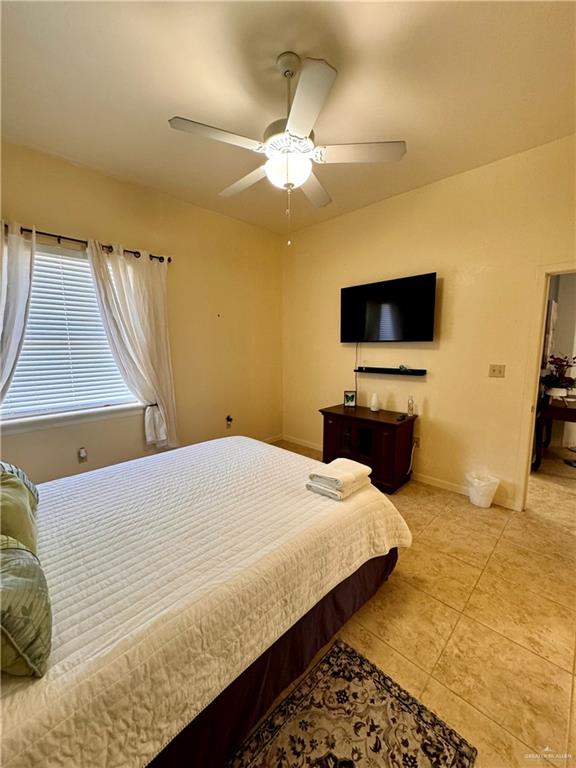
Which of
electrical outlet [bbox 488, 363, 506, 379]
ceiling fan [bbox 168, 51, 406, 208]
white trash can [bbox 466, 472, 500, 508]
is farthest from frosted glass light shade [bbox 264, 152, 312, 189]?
white trash can [bbox 466, 472, 500, 508]

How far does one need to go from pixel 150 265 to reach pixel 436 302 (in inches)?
106

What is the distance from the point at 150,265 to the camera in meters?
2.83

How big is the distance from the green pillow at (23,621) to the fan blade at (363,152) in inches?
81.5

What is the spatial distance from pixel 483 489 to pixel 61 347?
371 cm

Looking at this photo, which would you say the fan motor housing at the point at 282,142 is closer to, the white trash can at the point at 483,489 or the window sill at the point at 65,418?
the window sill at the point at 65,418

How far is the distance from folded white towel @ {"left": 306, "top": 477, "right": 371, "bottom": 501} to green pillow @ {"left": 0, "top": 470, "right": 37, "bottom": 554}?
47.1 inches

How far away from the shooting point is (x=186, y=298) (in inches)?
126

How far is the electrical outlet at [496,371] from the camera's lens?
2570mm

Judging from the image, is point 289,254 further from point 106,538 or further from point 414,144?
point 106,538

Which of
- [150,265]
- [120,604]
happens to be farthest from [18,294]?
[120,604]

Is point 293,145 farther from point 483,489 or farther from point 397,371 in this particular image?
point 483,489

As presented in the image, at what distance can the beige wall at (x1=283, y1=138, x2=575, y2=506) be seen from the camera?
2.33m

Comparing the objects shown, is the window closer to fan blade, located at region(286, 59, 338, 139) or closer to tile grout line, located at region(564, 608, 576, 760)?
fan blade, located at region(286, 59, 338, 139)

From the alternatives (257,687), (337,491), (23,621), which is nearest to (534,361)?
(337,491)
